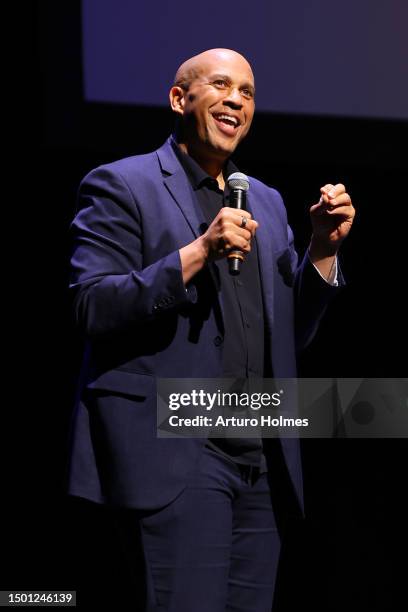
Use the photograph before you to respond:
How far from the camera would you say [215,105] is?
6.46 ft

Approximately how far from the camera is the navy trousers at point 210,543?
5.38 feet

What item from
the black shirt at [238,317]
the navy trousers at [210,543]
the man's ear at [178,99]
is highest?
the man's ear at [178,99]

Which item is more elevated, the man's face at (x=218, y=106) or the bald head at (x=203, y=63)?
the bald head at (x=203, y=63)

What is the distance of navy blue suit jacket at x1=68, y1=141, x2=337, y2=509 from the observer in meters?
1.67

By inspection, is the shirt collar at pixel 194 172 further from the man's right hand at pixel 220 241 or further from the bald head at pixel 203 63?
the man's right hand at pixel 220 241

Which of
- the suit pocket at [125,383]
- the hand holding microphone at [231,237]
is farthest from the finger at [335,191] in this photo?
the suit pocket at [125,383]

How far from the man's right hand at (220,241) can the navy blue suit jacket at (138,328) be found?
25mm

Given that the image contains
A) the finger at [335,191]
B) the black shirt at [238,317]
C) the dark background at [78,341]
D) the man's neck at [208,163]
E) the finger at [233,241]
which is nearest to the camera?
the finger at [233,241]

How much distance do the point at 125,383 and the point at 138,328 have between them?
4.6 inches

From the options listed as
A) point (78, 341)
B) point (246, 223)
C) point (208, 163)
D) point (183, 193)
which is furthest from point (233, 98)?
point (78, 341)

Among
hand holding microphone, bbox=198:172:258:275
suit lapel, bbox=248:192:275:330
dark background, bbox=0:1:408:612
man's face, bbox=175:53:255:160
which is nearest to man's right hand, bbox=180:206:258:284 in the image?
hand holding microphone, bbox=198:172:258:275

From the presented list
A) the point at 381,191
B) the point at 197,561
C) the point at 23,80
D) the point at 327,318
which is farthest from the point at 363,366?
the point at 197,561

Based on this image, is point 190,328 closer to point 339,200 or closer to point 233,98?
point 339,200

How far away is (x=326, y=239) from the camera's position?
1.96m
